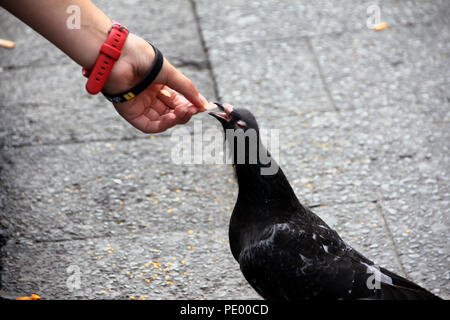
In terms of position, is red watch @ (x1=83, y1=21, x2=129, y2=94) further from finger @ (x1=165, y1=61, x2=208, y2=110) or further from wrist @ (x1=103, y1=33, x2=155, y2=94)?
finger @ (x1=165, y1=61, x2=208, y2=110)

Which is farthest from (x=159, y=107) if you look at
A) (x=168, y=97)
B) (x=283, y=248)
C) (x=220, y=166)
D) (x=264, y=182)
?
(x=220, y=166)

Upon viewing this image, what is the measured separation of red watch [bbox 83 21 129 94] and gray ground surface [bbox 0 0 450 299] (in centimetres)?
119

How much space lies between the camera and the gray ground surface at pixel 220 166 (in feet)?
10.3

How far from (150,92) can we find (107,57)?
0.40 metres

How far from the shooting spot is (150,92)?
2773 millimetres

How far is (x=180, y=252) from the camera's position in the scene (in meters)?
3.24

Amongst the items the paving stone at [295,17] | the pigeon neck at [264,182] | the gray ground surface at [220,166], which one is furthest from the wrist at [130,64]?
the paving stone at [295,17]

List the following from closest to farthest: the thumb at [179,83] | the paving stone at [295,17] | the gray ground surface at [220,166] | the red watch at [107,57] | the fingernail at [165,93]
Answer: the red watch at [107,57] < the thumb at [179,83] < the fingernail at [165,93] < the gray ground surface at [220,166] < the paving stone at [295,17]

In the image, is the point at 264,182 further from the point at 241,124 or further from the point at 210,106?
the point at 210,106

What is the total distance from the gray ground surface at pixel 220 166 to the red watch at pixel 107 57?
1.19 metres

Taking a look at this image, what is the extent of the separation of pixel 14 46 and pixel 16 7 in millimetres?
2995

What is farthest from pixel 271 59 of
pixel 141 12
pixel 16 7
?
pixel 16 7

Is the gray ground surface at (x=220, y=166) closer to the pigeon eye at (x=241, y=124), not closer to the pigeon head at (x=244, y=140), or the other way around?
the pigeon head at (x=244, y=140)

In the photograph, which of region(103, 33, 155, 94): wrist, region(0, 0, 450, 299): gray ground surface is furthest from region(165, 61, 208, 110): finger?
region(0, 0, 450, 299): gray ground surface
